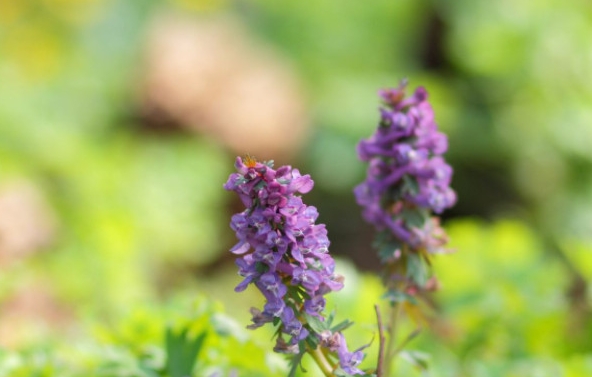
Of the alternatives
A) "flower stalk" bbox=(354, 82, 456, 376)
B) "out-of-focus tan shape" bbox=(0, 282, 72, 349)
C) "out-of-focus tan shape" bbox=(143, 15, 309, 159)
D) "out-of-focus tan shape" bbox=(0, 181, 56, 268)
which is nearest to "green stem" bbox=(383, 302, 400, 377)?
"flower stalk" bbox=(354, 82, 456, 376)

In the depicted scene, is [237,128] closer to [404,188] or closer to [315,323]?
[404,188]

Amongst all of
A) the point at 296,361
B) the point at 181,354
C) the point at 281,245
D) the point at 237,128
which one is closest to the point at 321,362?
the point at 296,361

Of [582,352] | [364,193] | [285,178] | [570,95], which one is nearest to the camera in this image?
[285,178]

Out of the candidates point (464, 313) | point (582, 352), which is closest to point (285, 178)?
point (464, 313)

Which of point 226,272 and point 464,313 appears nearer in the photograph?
point 464,313

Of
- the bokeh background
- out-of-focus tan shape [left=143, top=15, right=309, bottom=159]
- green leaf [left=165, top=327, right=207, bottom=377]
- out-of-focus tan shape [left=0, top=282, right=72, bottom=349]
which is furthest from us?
out-of-focus tan shape [left=143, top=15, right=309, bottom=159]

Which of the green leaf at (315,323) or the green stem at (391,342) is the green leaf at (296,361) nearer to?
the green leaf at (315,323)

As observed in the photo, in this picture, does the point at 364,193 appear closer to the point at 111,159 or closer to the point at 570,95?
the point at 111,159

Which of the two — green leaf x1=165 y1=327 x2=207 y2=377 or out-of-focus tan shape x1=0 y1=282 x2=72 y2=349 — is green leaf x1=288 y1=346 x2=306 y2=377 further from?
out-of-focus tan shape x1=0 y1=282 x2=72 y2=349
